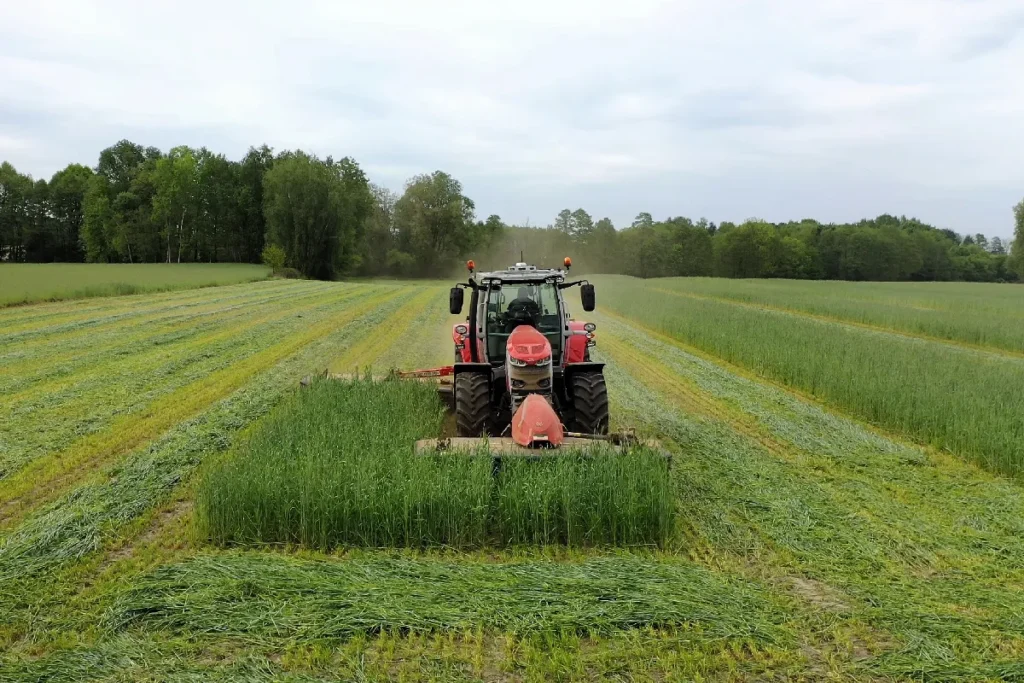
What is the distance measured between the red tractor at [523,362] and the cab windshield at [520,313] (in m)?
0.01

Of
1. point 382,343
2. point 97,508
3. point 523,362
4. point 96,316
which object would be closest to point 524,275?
point 523,362

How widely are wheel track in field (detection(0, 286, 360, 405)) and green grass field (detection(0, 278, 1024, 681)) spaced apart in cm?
49

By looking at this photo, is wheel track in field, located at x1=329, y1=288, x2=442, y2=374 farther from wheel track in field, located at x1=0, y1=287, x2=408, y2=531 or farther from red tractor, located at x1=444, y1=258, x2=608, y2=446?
red tractor, located at x1=444, y1=258, x2=608, y2=446

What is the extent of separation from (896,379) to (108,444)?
1094cm

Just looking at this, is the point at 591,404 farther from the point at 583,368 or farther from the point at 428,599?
the point at 428,599

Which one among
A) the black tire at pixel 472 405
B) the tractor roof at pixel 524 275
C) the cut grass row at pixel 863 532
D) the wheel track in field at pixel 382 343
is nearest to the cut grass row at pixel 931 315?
the cut grass row at pixel 863 532

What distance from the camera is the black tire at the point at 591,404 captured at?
7633 millimetres

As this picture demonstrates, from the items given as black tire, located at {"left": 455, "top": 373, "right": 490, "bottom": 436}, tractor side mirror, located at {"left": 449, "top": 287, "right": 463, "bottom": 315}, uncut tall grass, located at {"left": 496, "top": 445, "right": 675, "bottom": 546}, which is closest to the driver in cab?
tractor side mirror, located at {"left": 449, "top": 287, "right": 463, "bottom": 315}

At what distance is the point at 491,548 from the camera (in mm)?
5504

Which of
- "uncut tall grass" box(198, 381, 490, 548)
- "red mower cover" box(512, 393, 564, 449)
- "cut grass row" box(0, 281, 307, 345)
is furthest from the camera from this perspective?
"cut grass row" box(0, 281, 307, 345)

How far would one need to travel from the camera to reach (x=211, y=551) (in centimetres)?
533

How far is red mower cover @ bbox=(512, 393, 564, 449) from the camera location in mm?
6293

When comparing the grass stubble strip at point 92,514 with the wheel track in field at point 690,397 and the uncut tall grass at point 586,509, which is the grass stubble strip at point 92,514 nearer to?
the uncut tall grass at point 586,509

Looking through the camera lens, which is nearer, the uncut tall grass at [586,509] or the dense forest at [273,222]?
the uncut tall grass at [586,509]
